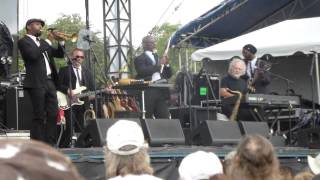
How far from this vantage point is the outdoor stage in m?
6.05

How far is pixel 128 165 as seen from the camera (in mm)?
3002

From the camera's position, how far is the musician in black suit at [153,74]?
9.42 meters

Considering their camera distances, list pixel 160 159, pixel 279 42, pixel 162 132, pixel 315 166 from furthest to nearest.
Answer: pixel 279 42 < pixel 162 132 < pixel 160 159 < pixel 315 166

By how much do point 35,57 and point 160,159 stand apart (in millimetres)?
2197

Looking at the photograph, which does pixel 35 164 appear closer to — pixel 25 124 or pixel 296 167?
pixel 296 167

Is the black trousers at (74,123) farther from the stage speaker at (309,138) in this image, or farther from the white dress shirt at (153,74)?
the stage speaker at (309,138)

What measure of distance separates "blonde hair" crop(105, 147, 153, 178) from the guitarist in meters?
5.43

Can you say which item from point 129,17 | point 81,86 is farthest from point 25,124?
point 129,17

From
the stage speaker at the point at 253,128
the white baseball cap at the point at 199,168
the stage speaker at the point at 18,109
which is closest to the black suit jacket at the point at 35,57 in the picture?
the stage speaker at the point at 18,109

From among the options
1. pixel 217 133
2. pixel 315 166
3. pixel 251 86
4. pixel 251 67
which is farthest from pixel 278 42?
pixel 315 166

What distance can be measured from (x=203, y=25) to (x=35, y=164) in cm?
1500

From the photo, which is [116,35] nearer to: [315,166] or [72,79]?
[72,79]

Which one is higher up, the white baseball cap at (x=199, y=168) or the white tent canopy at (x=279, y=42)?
the white tent canopy at (x=279, y=42)

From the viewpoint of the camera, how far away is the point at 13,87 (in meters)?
9.79
